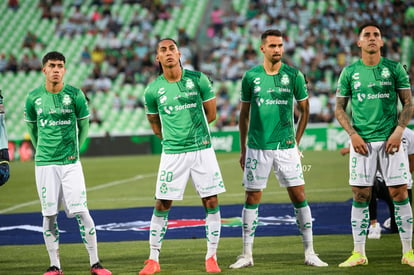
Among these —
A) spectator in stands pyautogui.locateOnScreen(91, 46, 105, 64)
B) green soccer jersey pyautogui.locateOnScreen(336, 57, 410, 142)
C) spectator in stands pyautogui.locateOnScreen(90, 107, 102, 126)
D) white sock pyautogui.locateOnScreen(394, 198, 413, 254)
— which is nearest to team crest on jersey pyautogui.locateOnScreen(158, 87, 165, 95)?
green soccer jersey pyautogui.locateOnScreen(336, 57, 410, 142)

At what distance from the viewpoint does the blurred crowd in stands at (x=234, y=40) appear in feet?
93.1

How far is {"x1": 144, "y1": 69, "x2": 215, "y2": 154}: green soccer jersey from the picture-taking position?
7.95 metres

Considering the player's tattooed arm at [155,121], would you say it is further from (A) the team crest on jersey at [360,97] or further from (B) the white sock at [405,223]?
(B) the white sock at [405,223]

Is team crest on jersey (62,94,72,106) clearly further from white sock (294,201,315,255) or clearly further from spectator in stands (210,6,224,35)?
spectator in stands (210,6,224,35)

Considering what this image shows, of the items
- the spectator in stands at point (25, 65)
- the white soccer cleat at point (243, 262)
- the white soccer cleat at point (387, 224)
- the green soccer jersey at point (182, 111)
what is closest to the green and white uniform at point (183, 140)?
the green soccer jersey at point (182, 111)

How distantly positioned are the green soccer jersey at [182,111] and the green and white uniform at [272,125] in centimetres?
52

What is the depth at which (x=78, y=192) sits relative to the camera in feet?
25.8

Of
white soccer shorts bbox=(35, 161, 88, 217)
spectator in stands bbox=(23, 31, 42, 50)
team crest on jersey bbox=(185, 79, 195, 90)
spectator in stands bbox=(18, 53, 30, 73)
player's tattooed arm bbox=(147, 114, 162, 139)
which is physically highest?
spectator in stands bbox=(23, 31, 42, 50)

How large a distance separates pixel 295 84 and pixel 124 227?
4.23 metres

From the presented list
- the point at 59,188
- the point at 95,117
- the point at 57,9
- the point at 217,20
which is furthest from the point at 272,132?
the point at 57,9

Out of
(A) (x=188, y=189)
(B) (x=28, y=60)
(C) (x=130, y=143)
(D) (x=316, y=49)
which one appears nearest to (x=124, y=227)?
(A) (x=188, y=189)

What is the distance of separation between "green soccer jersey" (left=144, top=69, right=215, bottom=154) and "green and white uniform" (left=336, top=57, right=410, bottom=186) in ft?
5.06

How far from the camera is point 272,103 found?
8.19 meters

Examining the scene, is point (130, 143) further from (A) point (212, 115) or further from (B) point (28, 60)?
(A) point (212, 115)
